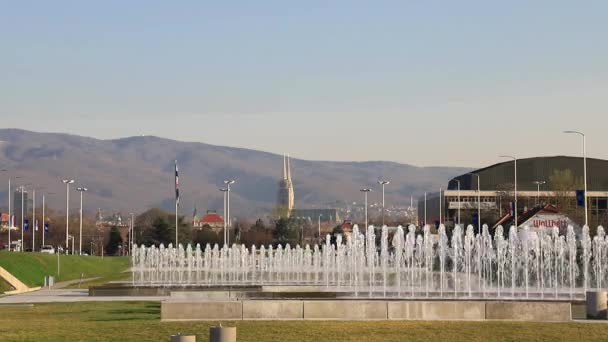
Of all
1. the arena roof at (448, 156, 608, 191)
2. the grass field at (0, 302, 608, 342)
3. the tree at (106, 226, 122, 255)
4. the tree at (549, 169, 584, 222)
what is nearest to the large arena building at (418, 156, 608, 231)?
the arena roof at (448, 156, 608, 191)

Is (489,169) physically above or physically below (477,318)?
above

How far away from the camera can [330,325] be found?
28391 mm

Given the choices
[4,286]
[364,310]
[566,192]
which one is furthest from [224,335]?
[566,192]

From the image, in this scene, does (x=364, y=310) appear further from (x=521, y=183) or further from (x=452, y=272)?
(x=521, y=183)

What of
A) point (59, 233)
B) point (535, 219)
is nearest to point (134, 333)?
point (535, 219)

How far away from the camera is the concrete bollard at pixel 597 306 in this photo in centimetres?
3150

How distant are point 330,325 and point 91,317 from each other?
8.80 m

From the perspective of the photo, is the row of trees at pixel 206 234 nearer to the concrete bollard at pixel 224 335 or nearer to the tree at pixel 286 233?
the tree at pixel 286 233

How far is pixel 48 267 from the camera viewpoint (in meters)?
78.2

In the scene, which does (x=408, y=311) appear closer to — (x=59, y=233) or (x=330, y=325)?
(x=330, y=325)

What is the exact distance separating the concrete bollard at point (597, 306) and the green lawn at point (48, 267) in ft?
135

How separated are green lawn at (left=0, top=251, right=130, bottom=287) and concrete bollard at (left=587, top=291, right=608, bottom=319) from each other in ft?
135

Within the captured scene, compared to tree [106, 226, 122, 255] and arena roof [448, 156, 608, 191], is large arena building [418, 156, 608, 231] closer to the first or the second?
arena roof [448, 156, 608, 191]

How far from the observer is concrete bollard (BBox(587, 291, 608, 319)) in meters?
31.5
